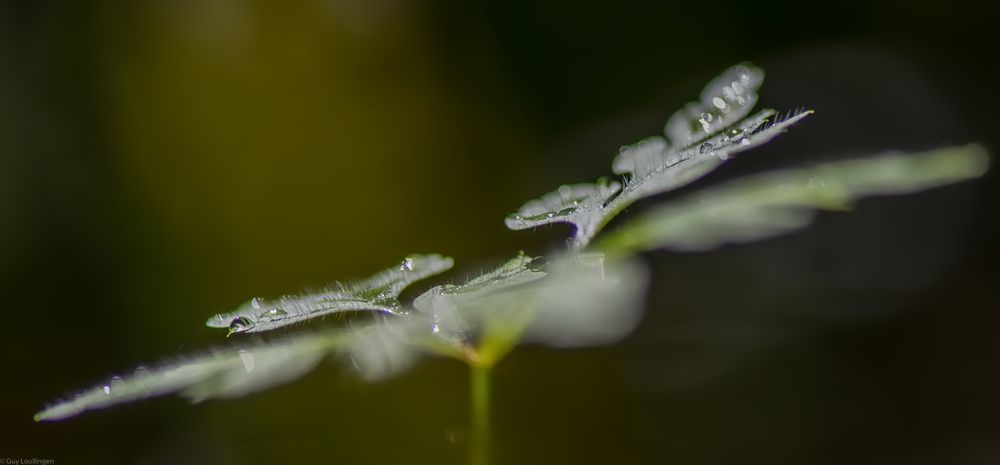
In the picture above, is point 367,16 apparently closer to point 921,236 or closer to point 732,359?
point 732,359

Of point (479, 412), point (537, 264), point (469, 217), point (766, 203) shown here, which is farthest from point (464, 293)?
point (469, 217)

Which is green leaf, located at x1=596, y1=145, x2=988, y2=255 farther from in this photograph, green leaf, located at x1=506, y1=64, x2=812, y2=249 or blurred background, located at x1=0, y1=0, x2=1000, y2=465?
blurred background, located at x1=0, y1=0, x2=1000, y2=465

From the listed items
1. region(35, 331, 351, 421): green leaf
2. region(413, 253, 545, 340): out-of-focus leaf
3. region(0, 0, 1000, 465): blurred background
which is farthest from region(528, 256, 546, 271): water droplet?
region(0, 0, 1000, 465): blurred background

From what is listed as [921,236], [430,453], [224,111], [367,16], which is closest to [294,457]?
[430,453]

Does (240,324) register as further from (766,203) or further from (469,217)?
(469,217)

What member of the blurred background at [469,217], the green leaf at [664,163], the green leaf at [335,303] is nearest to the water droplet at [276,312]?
the green leaf at [335,303]
